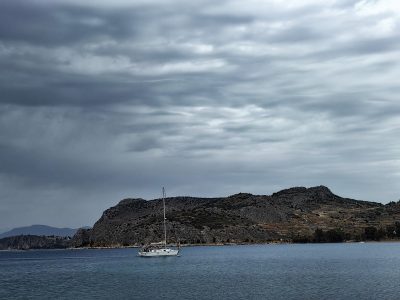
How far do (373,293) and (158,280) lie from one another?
2563 inches

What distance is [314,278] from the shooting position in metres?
137

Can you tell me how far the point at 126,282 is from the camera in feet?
486

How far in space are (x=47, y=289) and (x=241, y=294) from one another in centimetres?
5314

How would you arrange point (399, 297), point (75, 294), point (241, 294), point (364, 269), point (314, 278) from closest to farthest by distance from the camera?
point (399, 297) < point (241, 294) < point (75, 294) < point (314, 278) < point (364, 269)

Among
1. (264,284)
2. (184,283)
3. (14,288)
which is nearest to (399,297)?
(264,284)

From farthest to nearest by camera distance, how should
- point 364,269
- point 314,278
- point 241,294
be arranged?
point 364,269 < point 314,278 < point 241,294

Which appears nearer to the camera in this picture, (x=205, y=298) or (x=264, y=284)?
(x=205, y=298)

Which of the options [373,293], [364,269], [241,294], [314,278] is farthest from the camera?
[364,269]

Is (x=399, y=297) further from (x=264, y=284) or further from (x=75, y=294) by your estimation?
(x=75, y=294)

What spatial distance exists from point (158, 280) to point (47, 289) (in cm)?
2929

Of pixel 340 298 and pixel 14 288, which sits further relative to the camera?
pixel 14 288

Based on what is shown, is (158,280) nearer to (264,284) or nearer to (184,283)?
(184,283)

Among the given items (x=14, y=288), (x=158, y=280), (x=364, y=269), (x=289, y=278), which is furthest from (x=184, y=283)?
(x=364, y=269)

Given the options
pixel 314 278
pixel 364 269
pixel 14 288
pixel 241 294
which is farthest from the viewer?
pixel 364 269
